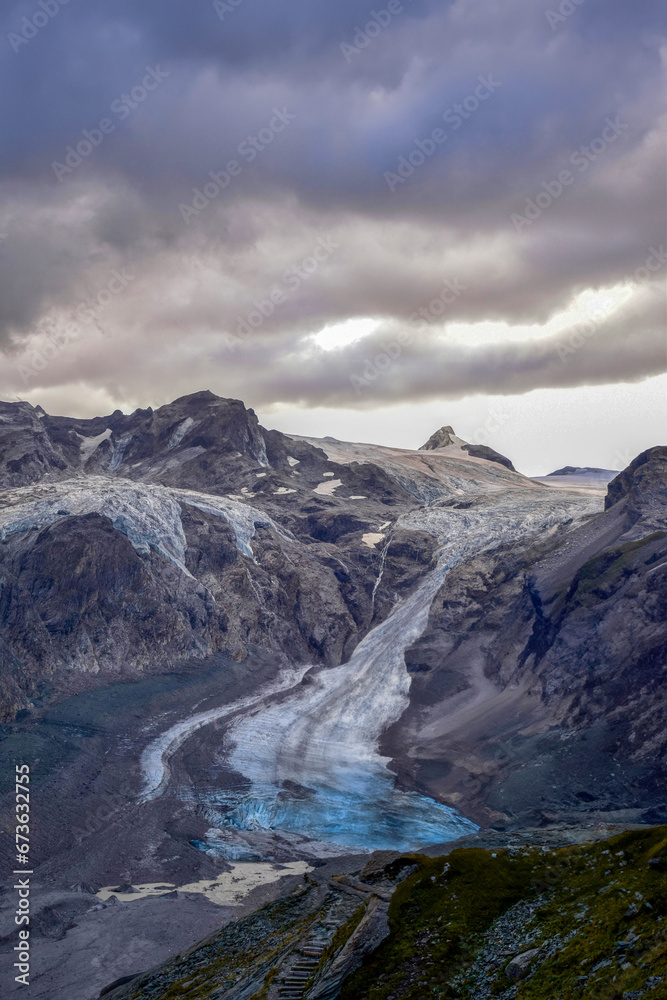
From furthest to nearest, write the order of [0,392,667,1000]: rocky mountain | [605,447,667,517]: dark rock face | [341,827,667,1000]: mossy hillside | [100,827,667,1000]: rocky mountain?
1. [605,447,667,517]: dark rock face
2. [0,392,667,1000]: rocky mountain
3. [100,827,667,1000]: rocky mountain
4. [341,827,667,1000]: mossy hillside

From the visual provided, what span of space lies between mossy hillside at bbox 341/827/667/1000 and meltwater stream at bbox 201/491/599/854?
1588 inches

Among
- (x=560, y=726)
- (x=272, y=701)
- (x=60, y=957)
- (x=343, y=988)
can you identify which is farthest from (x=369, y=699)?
(x=343, y=988)

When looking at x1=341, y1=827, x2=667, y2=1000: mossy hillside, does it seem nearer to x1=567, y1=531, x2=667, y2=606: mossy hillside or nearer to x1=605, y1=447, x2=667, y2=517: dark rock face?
x1=567, y1=531, x2=667, y2=606: mossy hillside

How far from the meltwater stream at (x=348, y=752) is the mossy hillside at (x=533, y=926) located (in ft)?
132

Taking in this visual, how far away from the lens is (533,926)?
80.9 ft

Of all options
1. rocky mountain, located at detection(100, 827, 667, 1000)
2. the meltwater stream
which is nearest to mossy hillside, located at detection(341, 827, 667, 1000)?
rocky mountain, located at detection(100, 827, 667, 1000)

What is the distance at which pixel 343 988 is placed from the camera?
24.3 m

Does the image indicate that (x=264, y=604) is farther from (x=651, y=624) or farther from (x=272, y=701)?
(x=651, y=624)

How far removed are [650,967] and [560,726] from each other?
69.1 meters

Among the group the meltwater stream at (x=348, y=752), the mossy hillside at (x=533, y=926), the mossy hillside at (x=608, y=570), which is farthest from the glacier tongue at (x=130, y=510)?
the mossy hillside at (x=533, y=926)

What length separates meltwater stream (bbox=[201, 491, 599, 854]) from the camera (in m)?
70.8

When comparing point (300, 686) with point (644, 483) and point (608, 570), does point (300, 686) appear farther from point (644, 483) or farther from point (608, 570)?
point (644, 483)

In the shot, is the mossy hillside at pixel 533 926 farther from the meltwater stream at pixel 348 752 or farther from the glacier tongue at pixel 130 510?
the glacier tongue at pixel 130 510

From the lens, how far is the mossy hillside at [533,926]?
1861 cm
